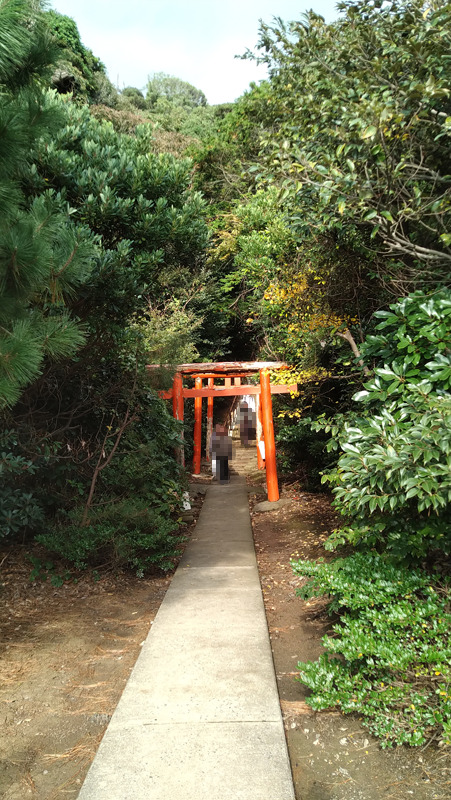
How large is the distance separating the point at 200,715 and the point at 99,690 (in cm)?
77

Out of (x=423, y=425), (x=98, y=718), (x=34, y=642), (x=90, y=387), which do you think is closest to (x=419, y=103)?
(x=423, y=425)

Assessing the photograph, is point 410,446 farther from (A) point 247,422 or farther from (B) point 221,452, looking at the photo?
(A) point 247,422

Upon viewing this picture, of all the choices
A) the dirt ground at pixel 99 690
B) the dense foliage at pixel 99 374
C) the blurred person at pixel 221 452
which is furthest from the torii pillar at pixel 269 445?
the dirt ground at pixel 99 690

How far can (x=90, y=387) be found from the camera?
6039 millimetres

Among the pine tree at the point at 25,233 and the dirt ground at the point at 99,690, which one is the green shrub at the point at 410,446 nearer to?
the dirt ground at the point at 99,690

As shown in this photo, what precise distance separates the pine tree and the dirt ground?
1786 mm

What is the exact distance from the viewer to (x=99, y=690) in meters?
3.30

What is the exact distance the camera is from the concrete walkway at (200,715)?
92.7 inches

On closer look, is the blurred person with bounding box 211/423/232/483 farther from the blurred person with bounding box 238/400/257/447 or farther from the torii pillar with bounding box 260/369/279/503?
the torii pillar with bounding box 260/369/279/503

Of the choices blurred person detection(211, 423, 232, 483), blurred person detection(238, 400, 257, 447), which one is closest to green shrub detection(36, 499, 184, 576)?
blurred person detection(211, 423, 232, 483)

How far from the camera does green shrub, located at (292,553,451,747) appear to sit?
2602mm

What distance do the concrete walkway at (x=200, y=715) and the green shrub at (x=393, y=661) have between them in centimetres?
38

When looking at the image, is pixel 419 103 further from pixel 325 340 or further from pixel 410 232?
pixel 325 340

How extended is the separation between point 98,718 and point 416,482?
2.16 m
